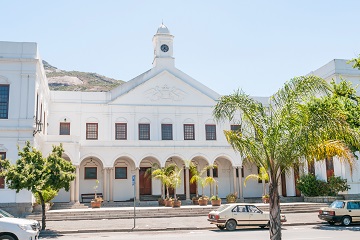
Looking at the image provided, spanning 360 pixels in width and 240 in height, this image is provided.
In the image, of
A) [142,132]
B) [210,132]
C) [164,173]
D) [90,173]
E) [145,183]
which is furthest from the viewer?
[210,132]

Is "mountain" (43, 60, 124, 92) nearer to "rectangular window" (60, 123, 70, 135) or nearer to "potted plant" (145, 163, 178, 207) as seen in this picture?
"rectangular window" (60, 123, 70, 135)

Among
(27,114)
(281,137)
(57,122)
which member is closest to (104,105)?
(57,122)

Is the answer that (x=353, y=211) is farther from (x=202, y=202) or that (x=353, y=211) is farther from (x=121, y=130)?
(x=121, y=130)

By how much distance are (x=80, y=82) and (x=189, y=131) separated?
87.8 metres

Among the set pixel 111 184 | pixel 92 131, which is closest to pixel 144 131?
pixel 92 131

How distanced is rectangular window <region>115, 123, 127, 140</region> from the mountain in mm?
68266

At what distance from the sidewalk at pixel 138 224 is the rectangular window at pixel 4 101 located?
770 centimetres

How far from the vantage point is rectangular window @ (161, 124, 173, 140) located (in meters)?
35.6

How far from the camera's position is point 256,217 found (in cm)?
1914

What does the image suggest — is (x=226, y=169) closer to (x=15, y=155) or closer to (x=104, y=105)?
(x=104, y=105)

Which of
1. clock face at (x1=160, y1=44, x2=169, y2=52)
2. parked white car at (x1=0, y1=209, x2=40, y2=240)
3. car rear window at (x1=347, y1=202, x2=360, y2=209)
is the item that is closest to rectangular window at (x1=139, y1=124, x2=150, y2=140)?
clock face at (x1=160, y1=44, x2=169, y2=52)

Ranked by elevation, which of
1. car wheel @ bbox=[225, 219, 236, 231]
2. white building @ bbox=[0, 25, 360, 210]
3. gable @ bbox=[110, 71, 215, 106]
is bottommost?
car wheel @ bbox=[225, 219, 236, 231]

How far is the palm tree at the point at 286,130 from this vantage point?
1116cm

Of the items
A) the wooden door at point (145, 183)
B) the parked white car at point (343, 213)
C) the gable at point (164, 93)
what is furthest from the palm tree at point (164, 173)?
the parked white car at point (343, 213)
